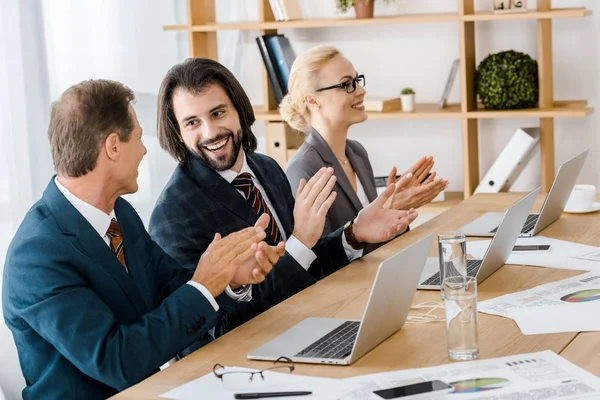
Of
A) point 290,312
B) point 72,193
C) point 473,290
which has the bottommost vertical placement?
point 290,312

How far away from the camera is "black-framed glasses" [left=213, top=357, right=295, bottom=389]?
1.67m

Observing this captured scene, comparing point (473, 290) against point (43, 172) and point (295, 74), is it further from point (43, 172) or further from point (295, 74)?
point (43, 172)

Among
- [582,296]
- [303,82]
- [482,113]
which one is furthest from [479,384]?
[482,113]

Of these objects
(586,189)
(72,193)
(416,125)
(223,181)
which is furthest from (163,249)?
(416,125)

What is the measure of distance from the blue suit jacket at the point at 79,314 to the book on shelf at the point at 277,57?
251 centimetres

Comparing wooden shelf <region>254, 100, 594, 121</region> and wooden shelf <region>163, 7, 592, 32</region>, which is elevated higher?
wooden shelf <region>163, 7, 592, 32</region>

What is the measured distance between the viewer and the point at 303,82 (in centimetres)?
338

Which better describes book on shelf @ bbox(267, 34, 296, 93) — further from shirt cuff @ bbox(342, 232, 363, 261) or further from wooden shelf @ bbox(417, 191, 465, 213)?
shirt cuff @ bbox(342, 232, 363, 261)

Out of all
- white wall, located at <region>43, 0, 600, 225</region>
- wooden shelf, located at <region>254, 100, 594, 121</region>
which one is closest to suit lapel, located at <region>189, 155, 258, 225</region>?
white wall, located at <region>43, 0, 600, 225</region>

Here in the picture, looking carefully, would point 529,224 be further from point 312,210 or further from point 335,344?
point 335,344

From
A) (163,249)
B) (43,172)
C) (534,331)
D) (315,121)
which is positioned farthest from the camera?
(43,172)

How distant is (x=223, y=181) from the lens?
8.46 ft

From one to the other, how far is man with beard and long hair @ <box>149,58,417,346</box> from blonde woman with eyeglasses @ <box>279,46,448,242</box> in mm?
415

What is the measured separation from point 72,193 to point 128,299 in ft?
0.87
